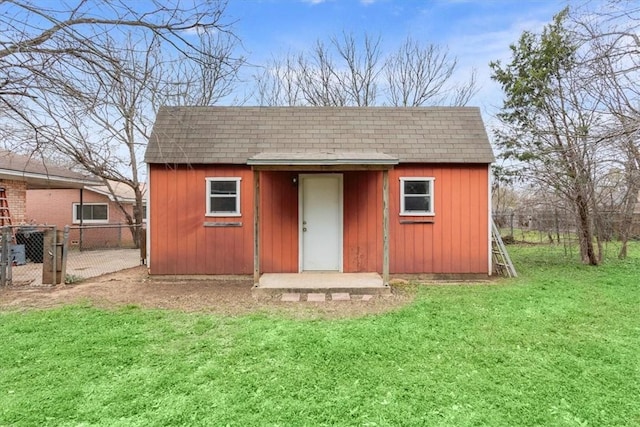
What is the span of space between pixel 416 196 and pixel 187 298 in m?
4.89

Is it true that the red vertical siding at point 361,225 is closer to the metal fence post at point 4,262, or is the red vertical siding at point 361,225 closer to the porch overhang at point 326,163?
the porch overhang at point 326,163

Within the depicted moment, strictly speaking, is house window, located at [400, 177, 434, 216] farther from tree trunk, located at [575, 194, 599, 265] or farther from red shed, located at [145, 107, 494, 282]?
tree trunk, located at [575, 194, 599, 265]

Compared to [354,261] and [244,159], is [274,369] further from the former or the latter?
[244,159]

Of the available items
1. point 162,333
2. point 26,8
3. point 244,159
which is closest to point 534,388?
point 162,333

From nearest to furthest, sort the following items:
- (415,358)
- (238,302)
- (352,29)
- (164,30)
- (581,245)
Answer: (415,358) < (164,30) < (238,302) < (581,245) < (352,29)

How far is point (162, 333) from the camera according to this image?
4.29m

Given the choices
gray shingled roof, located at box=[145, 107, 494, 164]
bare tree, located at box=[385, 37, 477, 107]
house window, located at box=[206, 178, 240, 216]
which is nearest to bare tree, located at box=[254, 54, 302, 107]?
bare tree, located at box=[385, 37, 477, 107]

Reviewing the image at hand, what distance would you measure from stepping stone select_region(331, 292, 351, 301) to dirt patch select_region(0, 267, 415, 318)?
123 millimetres

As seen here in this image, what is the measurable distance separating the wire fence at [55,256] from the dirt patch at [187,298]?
0.40m

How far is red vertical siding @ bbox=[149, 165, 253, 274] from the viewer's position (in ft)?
24.3

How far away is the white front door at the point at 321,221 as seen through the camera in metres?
7.53

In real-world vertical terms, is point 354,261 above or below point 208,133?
below

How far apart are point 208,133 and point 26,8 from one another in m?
4.56

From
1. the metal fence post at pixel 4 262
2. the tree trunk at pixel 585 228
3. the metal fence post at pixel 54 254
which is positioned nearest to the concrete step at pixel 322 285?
the metal fence post at pixel 54 254
